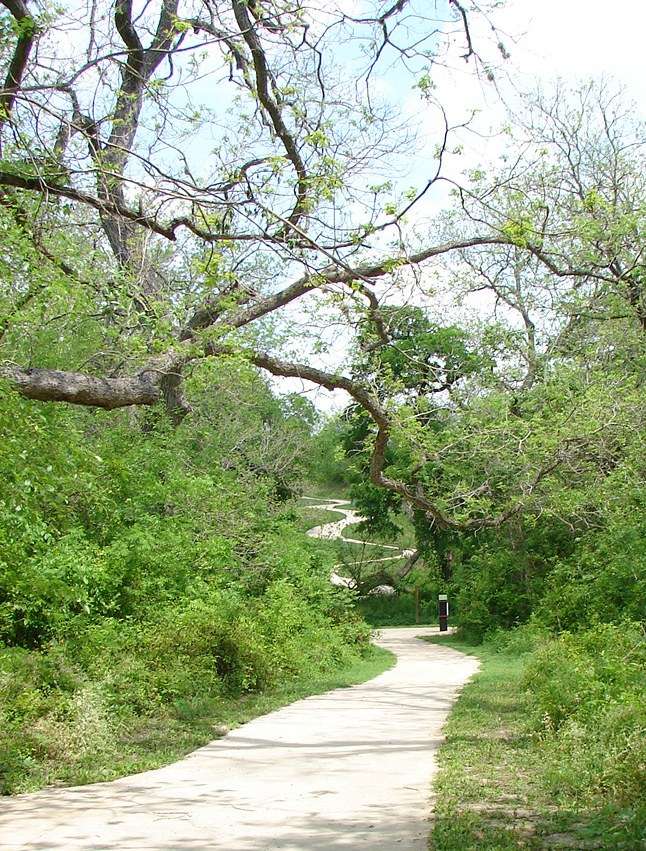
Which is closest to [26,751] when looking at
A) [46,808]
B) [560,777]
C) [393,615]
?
[46,808]

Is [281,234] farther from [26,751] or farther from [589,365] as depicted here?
[589,365]

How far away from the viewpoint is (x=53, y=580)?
9.10 m

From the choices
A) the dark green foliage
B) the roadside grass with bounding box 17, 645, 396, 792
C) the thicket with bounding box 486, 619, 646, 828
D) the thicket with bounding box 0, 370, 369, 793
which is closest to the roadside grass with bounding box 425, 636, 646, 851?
the thicket with bounding box 486, 619, 646, 828

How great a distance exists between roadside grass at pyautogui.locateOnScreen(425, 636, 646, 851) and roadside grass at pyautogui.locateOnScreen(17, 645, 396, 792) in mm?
2384

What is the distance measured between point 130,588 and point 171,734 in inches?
137

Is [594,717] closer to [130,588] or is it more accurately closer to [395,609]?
[130,588]

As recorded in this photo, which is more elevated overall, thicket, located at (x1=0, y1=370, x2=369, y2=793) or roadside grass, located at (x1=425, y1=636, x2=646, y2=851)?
thicket, located at (x1=0, y1=370, x2=369, y2=793)

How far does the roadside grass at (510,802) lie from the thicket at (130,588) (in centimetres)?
305

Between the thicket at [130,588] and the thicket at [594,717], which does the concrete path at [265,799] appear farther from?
the thicket at [594,717]

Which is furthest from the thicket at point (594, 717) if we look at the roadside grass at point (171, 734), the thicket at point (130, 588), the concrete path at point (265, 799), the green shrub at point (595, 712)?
the thicket at point (130, 588)

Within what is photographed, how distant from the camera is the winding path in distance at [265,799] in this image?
4.95 meters

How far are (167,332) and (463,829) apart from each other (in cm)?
524

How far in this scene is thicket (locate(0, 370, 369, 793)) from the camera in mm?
7797

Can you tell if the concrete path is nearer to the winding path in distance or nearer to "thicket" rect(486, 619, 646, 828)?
the winding path in distance
